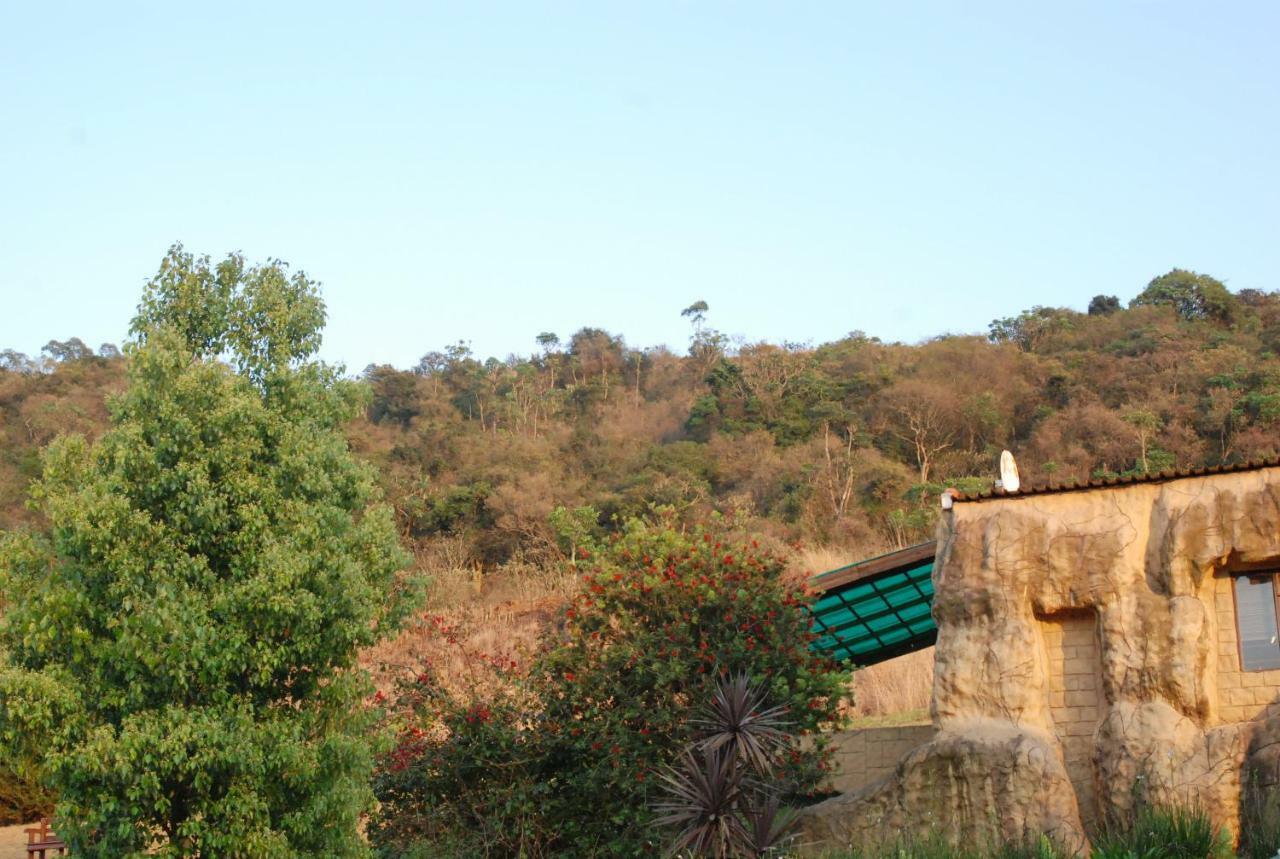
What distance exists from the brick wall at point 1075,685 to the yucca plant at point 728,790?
2.75 m

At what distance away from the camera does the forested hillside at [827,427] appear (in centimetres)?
3634

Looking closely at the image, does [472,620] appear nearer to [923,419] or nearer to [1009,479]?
[1009,479]

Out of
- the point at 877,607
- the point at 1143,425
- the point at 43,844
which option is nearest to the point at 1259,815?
the point at 877,607

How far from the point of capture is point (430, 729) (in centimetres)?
1664

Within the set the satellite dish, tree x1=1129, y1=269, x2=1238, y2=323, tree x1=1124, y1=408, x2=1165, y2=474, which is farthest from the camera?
tree x1=1129, y1=269, x2=1238, y2=323

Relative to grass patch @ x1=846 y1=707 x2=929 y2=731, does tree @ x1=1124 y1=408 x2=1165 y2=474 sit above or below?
above

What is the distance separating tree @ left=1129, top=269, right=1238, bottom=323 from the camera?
47.2m

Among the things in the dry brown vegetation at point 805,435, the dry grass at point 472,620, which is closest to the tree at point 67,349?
the dry brown vegetation at point 805,435

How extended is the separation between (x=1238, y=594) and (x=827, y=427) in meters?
30.3

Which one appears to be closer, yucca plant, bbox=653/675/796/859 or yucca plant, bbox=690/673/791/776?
yucca plant, bbox=653/675/796/859

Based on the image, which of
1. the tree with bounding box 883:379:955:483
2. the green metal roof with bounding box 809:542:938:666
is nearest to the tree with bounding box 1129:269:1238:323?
the tree with bounding box 883:379:955:483

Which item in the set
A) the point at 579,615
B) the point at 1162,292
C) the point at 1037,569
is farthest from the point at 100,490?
the point at 1162,292

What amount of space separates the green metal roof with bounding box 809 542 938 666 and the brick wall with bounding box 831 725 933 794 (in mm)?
1186

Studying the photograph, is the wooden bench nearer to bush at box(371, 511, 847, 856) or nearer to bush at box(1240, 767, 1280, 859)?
bush at box(371, 511, 847, 856)
